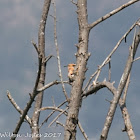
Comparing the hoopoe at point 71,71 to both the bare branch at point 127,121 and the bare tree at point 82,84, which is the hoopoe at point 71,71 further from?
the bare branch at point 127,121

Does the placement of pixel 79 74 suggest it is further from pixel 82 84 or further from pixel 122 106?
pixel 122 106

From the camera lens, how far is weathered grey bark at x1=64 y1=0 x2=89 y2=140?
18.6 feet

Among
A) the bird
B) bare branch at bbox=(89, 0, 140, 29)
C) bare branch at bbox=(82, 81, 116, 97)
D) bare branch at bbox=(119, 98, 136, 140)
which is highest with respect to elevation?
bare branch at bbox=(89, 0, 140, 29)

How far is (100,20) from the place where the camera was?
629 cm

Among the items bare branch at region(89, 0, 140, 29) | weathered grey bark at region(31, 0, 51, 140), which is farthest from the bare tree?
weathered grey bark at region(31, 0, 51, 140)

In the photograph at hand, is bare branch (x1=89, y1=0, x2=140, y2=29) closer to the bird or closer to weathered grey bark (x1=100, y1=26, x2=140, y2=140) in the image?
the bird

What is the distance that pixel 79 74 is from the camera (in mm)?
5934

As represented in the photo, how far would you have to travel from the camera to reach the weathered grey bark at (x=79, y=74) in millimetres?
5680

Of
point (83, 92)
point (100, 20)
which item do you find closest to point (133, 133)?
point (83, 92)

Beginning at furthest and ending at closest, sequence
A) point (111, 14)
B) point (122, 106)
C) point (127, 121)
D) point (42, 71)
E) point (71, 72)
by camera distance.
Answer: point (42, 71), point (111, 14), point (71, 72), point (122, 106), point (127, 121)

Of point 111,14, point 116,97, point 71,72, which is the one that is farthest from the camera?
point 111,14

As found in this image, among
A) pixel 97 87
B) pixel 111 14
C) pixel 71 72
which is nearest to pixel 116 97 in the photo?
pixel 97 87

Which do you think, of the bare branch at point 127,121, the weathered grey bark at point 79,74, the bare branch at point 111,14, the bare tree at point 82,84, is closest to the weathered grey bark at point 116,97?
the bare tree at point 82,84

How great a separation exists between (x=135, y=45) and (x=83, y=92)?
1.28 meters
